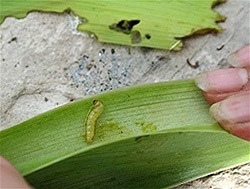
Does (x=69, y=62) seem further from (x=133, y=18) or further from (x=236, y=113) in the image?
(x=236, y=113)

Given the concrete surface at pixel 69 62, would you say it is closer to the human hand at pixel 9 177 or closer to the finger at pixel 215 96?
the finger at pixel 215 96

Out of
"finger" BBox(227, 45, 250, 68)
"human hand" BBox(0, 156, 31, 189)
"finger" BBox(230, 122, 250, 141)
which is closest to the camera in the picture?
"human hand" BBox(0, 156, 31, 189)


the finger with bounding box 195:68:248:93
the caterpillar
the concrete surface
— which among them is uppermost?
the finger with bounding box 195:68:248:93

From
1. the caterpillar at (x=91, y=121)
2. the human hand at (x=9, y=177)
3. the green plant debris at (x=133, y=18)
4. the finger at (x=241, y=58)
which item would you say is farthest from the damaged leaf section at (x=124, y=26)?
the human hand at (x=9, y=177)

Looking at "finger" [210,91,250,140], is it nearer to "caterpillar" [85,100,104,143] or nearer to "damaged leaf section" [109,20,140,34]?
"caterpillar" [85,100,104,143]

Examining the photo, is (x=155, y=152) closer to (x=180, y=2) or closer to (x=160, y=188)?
(x=160, y=188)

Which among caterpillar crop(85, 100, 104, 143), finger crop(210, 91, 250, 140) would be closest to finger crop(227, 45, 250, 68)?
finger crop(210, 91, 250, 140)
